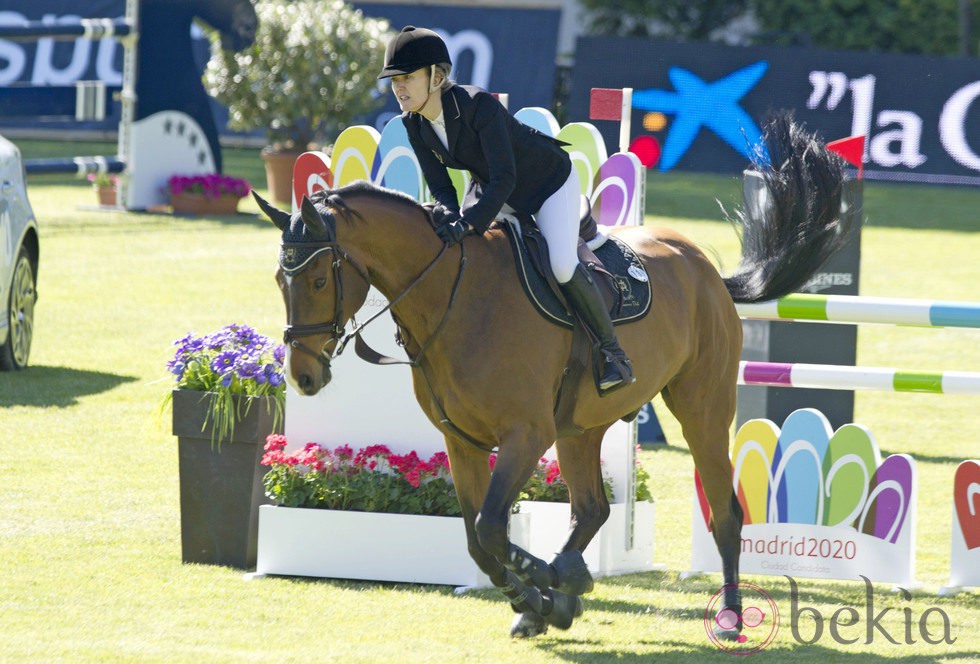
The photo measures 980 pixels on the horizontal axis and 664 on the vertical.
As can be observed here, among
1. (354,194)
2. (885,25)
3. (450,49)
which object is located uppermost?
(885,25)

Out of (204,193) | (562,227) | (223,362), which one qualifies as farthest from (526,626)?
(204,193)

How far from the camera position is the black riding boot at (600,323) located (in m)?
5.52

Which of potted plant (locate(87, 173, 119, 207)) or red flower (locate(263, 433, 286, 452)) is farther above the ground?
potted plant (locate(87, 173, 119, 207))

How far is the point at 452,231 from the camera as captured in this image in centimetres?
522

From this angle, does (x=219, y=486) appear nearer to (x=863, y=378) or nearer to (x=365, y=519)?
(x=365, y=519)

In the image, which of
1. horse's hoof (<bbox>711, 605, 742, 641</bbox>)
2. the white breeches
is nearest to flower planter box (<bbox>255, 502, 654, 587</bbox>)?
horse's hoof (<bbox>711, 605, 742, 641</bbox>)

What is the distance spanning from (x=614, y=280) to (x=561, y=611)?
1.29 meters

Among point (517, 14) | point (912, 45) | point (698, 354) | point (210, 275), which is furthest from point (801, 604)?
point (912, 45)

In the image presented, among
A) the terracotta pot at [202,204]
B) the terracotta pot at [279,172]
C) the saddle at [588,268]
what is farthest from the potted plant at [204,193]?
the saddle at [588,268]

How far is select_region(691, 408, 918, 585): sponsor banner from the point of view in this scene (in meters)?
6.58

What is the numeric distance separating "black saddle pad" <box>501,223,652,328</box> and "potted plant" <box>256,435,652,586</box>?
1148 mm

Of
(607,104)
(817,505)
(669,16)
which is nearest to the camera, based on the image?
(817,505)

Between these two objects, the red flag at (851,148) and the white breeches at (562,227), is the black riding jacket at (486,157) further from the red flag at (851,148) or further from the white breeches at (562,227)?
the red flag at (851,148)

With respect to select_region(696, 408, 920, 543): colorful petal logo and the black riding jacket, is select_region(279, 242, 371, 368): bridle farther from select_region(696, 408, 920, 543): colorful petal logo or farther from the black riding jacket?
select_region(696, 408, 920, 543): colorful petal logo
